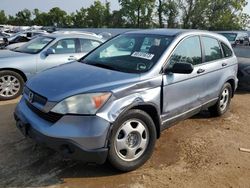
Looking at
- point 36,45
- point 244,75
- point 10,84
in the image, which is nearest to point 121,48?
point 10,84

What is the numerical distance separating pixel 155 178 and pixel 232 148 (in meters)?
1.56

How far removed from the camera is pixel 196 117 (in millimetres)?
6180

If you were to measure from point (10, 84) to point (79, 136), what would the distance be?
165 inches

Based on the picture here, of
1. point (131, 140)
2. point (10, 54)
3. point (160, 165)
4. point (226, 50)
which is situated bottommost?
point (160, 165)

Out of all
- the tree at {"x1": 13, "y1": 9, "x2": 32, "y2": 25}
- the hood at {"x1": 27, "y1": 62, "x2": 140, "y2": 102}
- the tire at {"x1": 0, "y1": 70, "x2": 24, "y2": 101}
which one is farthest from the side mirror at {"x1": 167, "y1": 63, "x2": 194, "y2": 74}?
the tree at {"x1": 13, "y1": 9, "x2": 32, "y2": 25}

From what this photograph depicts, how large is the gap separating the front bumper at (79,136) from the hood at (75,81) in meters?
0.30

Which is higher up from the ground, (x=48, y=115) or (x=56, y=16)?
(x=56, y=16)

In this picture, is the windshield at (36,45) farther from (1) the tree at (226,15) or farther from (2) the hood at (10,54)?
(1) the tree at (226,15)

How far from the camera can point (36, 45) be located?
788 centimetres

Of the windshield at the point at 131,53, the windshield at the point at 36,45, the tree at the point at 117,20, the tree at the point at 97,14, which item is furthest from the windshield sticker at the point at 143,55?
Result: the tree at the point at 97,14

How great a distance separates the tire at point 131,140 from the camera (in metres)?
3.68

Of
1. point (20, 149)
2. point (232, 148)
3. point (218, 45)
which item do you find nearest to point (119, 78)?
point (20, 149)

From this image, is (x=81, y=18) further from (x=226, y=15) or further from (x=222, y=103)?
(x=222, y=103)

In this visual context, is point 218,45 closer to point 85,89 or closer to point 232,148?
point 232,148
